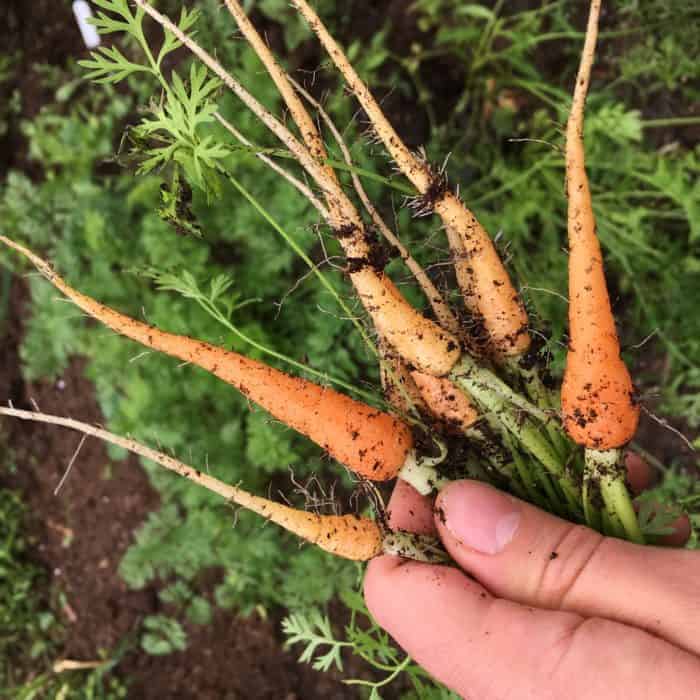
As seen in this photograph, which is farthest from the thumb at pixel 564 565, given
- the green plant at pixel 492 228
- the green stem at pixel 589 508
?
the green plant at pixel 492 228

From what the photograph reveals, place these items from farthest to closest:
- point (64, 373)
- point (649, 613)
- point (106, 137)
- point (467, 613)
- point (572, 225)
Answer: point (64, 373), point (106, 137), point (572, 225), point (467, 613), point (649, 613)

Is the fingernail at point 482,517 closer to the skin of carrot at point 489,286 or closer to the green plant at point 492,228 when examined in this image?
the skin of carrot at point 489,286

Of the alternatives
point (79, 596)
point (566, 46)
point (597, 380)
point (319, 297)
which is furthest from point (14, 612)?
point (566, 46)

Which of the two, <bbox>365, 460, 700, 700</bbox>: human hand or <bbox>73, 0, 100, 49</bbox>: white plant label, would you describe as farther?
<bbox>73, 0, 100, 49</bbox>: white plant label

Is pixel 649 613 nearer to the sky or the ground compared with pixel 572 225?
nearer to the ground

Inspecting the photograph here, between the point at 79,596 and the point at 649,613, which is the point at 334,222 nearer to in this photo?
the point at 649,613

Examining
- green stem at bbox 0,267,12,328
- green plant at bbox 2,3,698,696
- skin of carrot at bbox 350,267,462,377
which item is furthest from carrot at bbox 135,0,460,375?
green stem at bbox 0,267,12,328

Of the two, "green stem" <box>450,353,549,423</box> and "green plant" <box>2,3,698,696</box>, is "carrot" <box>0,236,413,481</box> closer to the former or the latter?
"green stem" <box>450,353,549,423</box>
